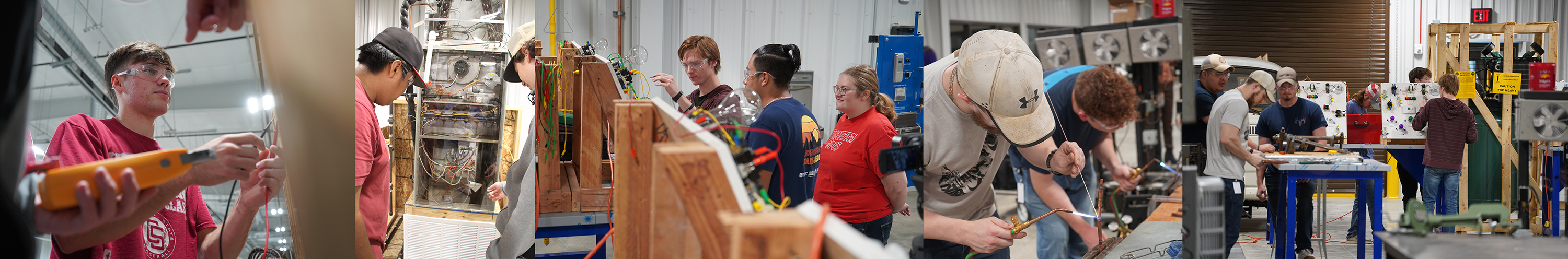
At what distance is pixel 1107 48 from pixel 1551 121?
324 centimetres

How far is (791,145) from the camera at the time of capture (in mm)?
2270

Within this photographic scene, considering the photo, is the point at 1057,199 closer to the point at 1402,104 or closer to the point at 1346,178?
the point at 1346,178

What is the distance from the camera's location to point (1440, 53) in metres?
5.62

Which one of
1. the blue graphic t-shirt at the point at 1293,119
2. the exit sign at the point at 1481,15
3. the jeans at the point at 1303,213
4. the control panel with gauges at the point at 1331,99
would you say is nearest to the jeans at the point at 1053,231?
the jeans at the point at 1303,213

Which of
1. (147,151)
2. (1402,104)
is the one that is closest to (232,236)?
(147,151)

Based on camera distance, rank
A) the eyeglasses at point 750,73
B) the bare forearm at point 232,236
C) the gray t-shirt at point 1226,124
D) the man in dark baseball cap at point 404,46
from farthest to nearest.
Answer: the gray t-shirt at point 1226,124
the man in dark baseball cap at point 404,46
the eyeglasses at point 750,73
the bare forearm at point 232,236

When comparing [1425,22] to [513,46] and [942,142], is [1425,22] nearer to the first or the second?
[942,142]

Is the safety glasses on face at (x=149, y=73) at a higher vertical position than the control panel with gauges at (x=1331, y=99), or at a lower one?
lower

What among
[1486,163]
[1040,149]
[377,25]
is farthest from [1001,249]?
[1486,163]

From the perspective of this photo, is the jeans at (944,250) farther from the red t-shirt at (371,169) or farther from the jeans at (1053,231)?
the red t-shirt at (371,169)

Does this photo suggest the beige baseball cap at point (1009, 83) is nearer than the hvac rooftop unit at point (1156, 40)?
No

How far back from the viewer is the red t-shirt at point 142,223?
153 centimetres

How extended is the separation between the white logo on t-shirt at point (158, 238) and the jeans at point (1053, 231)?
2.18 m

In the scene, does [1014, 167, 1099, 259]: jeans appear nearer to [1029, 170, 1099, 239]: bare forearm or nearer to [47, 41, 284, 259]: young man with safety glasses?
[1029, 170, 1099, 239]: bare forearm
